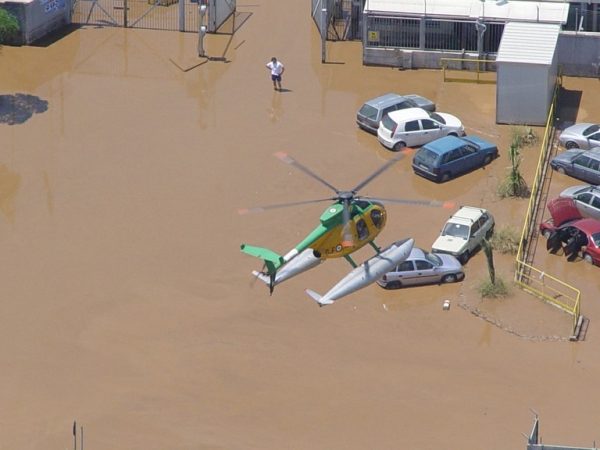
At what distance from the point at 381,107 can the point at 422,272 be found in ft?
31.1

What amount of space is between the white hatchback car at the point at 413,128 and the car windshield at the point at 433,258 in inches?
287

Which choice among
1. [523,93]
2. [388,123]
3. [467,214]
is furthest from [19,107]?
[467,214]

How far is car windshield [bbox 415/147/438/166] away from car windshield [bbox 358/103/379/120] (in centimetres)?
309

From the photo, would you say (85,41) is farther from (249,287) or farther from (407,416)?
(407,416)

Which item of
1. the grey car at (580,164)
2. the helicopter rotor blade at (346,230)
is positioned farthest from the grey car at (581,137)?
the helicopter rotor blade at (346,230)

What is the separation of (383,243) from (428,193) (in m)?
3.50

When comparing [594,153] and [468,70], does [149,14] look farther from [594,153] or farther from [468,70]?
[594,153]

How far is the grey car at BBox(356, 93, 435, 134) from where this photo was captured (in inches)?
1837

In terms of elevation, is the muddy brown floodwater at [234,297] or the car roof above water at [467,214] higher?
the car roof above water at [467,214]

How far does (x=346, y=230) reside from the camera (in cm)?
3259

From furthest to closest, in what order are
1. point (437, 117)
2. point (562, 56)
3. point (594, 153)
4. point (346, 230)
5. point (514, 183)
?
1. point (562, 56)
2. point (437, 117)
3. point (594, 153)
4. point (514, 183)
5. point (346, 230)

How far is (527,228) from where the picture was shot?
136 feet

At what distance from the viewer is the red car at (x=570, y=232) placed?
3978 cm

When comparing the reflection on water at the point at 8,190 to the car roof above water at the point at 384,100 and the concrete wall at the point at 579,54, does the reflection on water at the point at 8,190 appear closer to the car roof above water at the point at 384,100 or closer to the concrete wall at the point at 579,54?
the car roof above water at the point at 384,100
